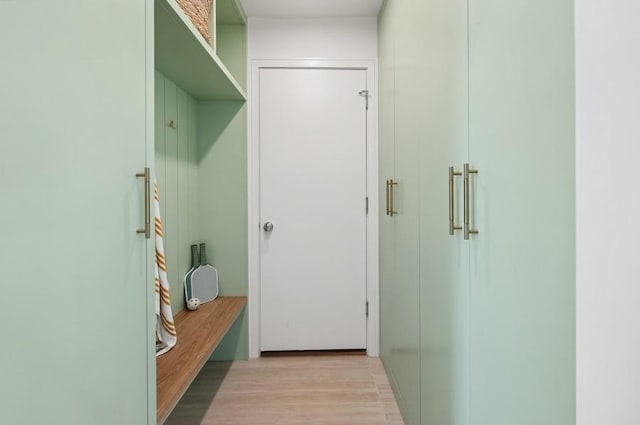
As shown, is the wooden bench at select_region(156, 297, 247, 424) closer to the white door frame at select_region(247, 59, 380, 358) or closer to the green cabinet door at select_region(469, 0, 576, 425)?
the white door frame at select_region(247, 59, 380, 358)

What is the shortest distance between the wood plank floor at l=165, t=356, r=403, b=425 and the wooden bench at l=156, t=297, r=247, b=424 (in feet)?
1.47

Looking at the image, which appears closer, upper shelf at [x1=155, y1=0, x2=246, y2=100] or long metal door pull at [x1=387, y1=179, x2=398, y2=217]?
upper shelf at [x1=155, y1=0, x2=246, y2=100]

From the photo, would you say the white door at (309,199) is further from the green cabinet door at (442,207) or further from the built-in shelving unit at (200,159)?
the green cabinet door at (442,207)

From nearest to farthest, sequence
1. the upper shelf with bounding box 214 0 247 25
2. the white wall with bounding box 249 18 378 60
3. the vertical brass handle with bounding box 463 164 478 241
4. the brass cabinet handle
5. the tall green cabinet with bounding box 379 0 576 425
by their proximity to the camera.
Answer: the tall green cabinet with bounding box 379 0 576 425
the vertical brass handle with bounding box 463 164 478 241
the brass cabinet handle
the upper shelf with bounding box 214 0 247 25
the white wall with bounding box 249 18 378 60

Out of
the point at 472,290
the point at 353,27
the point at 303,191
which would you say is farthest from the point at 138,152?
the point at 353,27

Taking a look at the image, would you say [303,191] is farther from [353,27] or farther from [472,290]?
[472,290]

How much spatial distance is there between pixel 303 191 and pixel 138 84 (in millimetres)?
1683

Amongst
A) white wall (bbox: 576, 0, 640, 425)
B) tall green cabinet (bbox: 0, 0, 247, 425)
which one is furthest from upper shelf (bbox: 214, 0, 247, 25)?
white wall (bbox: 576, 0, 640, 425)

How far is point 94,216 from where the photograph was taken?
0.80m

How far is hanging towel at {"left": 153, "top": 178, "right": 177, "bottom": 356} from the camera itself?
1.55 metres

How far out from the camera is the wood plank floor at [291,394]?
1876 mm

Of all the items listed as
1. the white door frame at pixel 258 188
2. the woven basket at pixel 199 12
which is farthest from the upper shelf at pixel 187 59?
the white door frame at pixel 258 188

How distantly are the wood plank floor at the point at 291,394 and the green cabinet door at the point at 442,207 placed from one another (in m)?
0.57

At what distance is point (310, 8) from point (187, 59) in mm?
1142
